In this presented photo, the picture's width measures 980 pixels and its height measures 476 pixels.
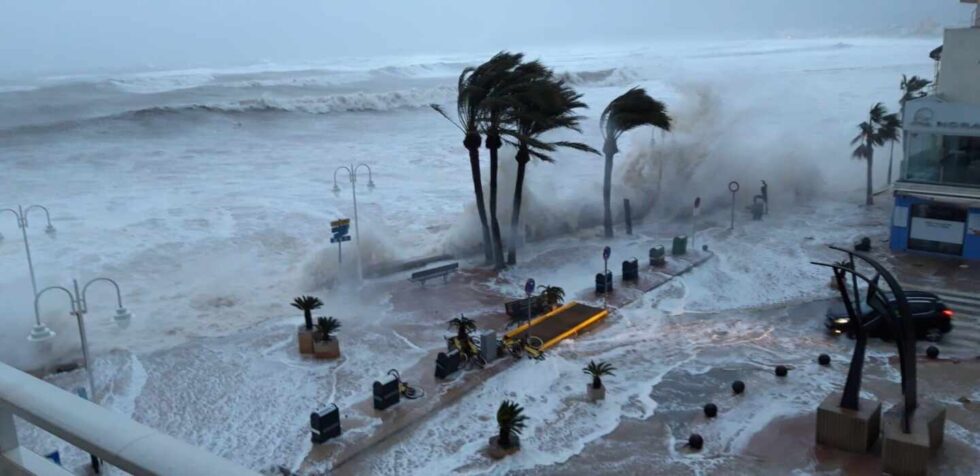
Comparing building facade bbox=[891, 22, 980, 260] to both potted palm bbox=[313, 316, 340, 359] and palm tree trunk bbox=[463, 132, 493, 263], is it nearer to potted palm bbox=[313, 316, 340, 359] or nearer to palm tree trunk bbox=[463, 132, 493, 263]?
palm tree trunk bbox=[463, 132, 493, 263]

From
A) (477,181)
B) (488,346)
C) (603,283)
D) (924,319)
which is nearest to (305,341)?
(488,346)

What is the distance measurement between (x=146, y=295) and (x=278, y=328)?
5882 mm

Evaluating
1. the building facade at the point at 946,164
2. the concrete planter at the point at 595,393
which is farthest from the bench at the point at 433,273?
the building facade at the point at 946,164

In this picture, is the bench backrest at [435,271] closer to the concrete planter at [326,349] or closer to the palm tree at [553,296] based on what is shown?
the palm tree at [553,296]

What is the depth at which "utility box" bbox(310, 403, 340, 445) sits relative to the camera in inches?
Result: 542

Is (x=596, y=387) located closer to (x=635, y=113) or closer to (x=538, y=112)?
(x=538, y=112)

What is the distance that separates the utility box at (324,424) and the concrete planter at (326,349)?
4.08m

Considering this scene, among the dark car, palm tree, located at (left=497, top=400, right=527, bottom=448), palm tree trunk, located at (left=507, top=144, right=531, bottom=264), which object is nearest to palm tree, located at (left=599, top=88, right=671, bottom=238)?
palm tree trunk, located at (left=507, top=144, right=531, bottom=264)

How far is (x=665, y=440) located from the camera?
45.7ft

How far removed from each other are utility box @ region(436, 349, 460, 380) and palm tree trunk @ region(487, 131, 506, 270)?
9217 millimetres

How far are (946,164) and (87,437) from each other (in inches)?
1060

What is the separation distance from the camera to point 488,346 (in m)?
17.3

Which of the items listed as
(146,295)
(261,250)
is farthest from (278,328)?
(261,250)

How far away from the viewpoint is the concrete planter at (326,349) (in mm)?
17969
